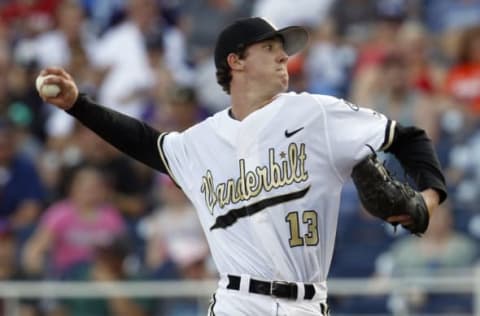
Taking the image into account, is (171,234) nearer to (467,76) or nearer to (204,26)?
(467,76)

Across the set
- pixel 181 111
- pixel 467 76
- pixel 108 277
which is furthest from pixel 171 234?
pixel 467 76

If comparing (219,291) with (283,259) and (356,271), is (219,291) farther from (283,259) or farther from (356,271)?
(356,271)

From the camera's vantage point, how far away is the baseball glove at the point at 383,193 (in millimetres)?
4887

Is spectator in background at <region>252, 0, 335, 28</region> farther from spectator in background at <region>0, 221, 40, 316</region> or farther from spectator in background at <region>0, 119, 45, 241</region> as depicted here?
spectator in background at <region>0, 221, 40, 316</region>

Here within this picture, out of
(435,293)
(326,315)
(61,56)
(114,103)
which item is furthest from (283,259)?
(61,56)

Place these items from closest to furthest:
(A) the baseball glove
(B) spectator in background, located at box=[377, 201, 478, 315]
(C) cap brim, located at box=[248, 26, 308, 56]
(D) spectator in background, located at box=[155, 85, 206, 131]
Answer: (A) the baseball glove
(C) cap brim, located at box=[248, 26, 308, 56]
(B) spectator in background, located at box=[377, 201, 478, 315]
(D) spectator in background, located at box=[155, 85, 206, 131]

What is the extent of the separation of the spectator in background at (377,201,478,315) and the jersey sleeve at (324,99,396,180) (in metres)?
3.79

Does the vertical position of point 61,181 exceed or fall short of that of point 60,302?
it exceeds it

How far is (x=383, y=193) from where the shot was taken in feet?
16.0

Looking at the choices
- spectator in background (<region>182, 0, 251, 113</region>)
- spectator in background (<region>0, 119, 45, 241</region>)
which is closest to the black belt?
spectator in background (<region>0, 119, 45, 241</region>)

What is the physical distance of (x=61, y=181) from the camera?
11.1 m

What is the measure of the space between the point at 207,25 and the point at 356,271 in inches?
152

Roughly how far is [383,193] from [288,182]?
492mm

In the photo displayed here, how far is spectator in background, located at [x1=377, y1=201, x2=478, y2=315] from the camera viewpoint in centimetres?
878
